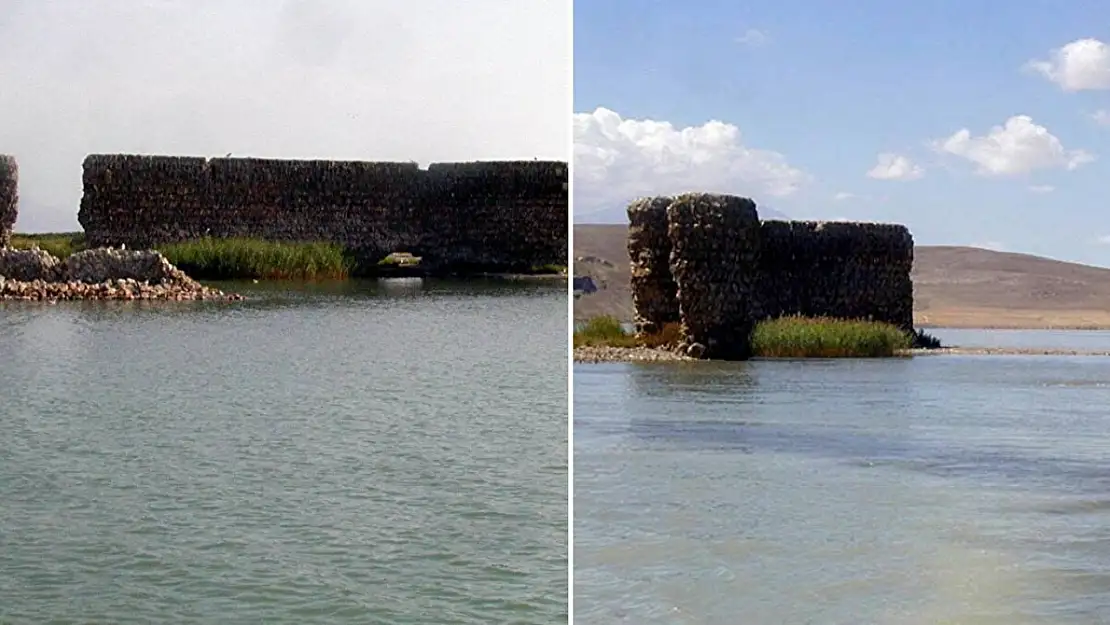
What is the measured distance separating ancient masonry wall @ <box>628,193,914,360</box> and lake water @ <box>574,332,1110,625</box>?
2528 millimetres


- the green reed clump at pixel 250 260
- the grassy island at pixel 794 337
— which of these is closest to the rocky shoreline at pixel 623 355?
the grassy island at pixel 794 337

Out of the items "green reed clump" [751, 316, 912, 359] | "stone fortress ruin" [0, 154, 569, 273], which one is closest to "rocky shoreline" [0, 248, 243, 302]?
"stone fortress ruin" [0, 154, 569, 273]

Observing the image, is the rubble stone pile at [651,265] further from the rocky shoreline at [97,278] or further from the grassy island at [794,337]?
the rocky shoreline at [97,278]

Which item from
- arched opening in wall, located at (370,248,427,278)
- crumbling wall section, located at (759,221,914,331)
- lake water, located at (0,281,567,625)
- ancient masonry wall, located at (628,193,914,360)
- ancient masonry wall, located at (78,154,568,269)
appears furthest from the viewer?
arched opening in wall, located at (370,248,427,278)

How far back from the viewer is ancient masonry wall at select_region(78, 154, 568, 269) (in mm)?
10688

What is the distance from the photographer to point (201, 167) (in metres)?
10.7

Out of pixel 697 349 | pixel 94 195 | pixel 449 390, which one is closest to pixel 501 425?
pixel 449 390

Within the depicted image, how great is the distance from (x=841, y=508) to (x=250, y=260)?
6.94m

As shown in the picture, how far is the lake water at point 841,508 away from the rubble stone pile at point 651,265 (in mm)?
2914

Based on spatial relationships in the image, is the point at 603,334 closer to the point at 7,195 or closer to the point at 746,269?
the point at 746,269

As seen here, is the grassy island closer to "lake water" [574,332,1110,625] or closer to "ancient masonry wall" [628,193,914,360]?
"ancient masonry wall" [628,193,914,360]

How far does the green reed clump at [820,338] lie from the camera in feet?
30.2

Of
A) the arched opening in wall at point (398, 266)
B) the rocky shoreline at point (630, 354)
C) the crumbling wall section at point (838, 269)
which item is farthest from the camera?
the arched opening in wall at point (398, 266)

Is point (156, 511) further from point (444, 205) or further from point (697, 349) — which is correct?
point (444, 205)
